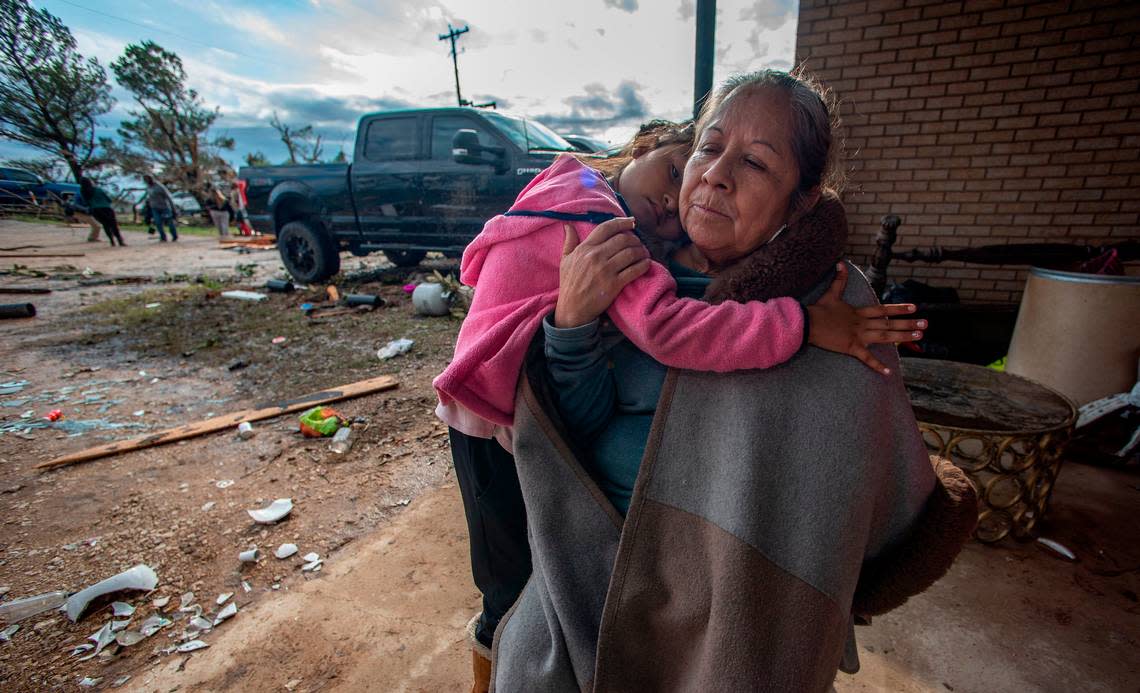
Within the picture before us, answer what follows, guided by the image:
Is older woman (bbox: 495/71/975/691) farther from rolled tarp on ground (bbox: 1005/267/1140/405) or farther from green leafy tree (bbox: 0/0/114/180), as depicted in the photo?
green leafy tree (bbox: 0/0/114/180)

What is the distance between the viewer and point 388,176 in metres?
6.95

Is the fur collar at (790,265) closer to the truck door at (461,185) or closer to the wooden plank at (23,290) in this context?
the truck door at (461,185)

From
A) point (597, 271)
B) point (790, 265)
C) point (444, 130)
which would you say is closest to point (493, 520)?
point (597, 271)

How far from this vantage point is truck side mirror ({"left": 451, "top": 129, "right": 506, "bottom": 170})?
5.29 metres

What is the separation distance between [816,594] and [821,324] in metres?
0.50

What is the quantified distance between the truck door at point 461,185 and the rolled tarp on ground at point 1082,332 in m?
5.11

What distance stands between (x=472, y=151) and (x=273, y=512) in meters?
4.36

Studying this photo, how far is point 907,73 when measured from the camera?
13.7 feet

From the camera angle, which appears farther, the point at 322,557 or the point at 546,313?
the point at 322,557

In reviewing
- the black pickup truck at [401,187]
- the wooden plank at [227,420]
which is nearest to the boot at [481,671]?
the wooden plank at [227,420]

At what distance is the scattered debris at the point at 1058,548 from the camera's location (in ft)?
7.59

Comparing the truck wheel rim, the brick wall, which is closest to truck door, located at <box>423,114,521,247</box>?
the truck wheel rim

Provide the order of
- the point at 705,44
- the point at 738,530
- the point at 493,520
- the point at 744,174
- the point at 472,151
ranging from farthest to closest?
1. the point at 472,151
2. the point at 705,44
3. the point at 493,520
4. the point at 744,174
5. the point at 738,530

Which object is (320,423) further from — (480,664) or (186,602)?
(480,664)
